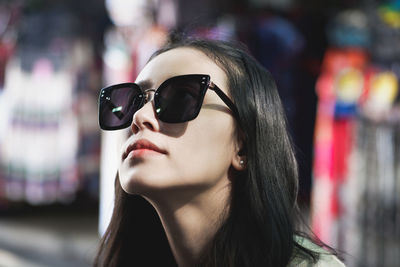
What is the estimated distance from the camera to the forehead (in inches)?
51.3

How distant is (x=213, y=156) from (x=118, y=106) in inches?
12.2

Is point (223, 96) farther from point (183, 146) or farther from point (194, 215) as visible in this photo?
point (194, 215)

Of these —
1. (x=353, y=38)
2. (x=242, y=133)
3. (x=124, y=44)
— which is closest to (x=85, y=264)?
(x=124, y=44)

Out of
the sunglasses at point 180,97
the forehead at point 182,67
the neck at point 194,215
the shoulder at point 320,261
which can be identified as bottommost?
the shoulder at point 320,261

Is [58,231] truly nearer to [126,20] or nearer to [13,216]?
[13,216]

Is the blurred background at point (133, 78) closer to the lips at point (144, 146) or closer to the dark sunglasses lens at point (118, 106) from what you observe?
the dark sunglasses lens at point (118, 106)

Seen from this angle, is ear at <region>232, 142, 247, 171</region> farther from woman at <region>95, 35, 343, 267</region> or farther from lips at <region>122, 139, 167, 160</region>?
lips at <region>122, 139, 167, 160</region>

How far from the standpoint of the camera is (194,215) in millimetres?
1301

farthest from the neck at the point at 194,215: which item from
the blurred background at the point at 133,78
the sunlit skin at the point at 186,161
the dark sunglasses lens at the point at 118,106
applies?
the blurred background at the point at 133,78

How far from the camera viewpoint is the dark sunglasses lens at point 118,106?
134cm

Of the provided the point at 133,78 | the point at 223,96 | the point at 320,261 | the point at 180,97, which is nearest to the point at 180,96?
the point at 180,97

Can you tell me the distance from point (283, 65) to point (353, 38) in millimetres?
658

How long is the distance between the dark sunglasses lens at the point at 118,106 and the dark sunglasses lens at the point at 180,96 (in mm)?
85

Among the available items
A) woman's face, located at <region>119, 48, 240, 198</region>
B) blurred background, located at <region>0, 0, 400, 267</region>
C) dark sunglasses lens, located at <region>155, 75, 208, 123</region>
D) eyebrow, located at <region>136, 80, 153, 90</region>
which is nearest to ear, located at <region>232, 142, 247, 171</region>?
woman's face, located at <region>119, 48, 240, 198</region>
